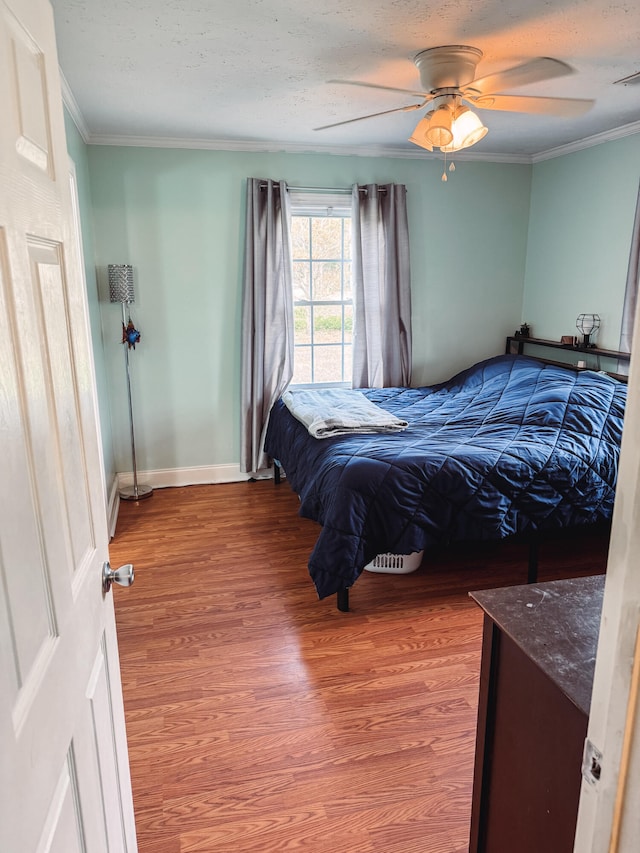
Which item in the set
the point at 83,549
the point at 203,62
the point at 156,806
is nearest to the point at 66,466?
the point at 83,549

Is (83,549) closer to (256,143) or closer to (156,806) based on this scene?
(156,806)

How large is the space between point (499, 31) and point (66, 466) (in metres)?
2.33

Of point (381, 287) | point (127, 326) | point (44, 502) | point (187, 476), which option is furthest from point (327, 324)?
point (44, 502)

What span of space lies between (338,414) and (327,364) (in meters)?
1.31

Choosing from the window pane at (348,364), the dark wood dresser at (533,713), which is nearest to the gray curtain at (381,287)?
the window pane at (348,364)

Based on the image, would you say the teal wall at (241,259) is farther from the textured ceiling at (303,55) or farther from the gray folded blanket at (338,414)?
the gray folded blanket at (338,414)

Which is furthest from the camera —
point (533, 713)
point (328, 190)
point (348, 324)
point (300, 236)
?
point (348, 324)

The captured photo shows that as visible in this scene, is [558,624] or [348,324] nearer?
[558,624]

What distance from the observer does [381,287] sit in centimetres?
448

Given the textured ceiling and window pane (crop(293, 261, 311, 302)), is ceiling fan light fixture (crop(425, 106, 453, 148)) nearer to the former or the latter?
the textured ceiling

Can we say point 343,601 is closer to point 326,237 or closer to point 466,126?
point 466,126

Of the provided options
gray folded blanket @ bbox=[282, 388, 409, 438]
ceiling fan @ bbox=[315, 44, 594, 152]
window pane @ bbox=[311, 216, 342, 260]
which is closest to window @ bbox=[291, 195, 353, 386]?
window pane @ bbox=[311, 216, 342, 260]

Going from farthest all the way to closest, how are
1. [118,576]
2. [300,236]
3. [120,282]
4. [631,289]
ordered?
[300,236] → [120,282] → [631,289] → [118,576]

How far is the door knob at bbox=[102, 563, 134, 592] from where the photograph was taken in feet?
3.94
